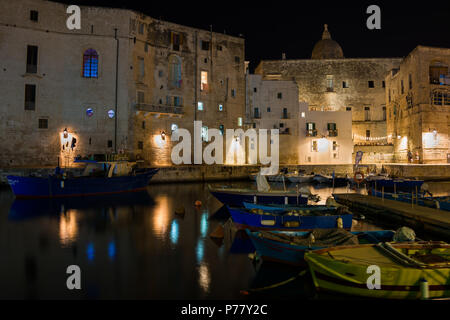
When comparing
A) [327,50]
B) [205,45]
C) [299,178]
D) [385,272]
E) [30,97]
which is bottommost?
[385,272]

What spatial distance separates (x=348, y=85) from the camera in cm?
4372

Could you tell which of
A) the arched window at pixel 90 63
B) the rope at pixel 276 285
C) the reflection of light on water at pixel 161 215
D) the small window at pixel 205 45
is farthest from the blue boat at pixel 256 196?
the small window at pixel 205 45

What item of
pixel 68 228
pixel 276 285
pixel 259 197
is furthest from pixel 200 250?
pixel 259 197

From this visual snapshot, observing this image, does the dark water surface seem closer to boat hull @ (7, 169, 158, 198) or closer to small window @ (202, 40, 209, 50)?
boat hull @ (7, 169, 158, 198)

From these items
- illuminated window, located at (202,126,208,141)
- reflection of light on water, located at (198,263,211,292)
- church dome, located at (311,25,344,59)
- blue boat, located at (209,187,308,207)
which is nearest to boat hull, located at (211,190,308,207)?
blue boat, located at (209,187,308,207)

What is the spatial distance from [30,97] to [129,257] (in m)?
24.3

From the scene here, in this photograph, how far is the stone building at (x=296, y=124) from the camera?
123 ft

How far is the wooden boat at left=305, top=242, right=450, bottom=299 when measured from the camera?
19.1 feet

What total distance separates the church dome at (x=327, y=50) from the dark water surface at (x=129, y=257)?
37931 millimetres

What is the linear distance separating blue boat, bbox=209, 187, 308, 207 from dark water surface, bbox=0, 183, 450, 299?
1.13 metres

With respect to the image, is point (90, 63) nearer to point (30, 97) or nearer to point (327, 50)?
point (30, 97)

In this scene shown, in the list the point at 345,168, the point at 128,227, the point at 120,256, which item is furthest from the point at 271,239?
the point at 345,168

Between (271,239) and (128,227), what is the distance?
7.42 m

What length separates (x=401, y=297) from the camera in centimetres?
592
